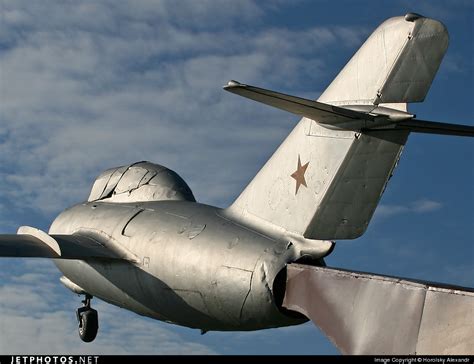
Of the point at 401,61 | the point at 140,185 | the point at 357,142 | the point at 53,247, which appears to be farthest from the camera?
the point at 140,185

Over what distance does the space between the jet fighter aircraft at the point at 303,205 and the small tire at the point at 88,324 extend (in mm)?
5132

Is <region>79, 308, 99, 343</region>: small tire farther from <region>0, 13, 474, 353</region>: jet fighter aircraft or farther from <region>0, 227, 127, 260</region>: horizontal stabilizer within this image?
<region>0, 13, 474, 353</region>: jet fighter aircraft

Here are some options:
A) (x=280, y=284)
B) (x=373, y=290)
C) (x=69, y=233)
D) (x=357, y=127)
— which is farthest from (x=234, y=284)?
(x=69, y=233)

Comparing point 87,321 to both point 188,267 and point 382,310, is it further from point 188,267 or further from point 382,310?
point 382,310

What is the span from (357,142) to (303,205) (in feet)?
4.93

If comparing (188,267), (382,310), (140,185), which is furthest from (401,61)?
(140,185)

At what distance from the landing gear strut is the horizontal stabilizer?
3.34 metres

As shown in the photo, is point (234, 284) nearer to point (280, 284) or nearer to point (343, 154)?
point (280, 284)

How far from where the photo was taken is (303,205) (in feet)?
44.7

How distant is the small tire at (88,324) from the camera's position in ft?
67.3

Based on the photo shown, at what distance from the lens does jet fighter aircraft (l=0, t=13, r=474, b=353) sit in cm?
1298

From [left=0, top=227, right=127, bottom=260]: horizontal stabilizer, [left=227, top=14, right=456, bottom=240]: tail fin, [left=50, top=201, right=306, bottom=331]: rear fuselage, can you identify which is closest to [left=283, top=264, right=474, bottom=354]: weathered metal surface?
[left=50, top=201, right=306, bottom=331]: rear fuselage

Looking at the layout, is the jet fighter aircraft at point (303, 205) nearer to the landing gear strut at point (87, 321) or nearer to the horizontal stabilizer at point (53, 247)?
the horizontal stabilizer at point (53, 247)

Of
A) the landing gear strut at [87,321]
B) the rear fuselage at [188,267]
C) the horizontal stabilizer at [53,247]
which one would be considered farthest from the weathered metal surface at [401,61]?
the landing gear strut at [87,321]
